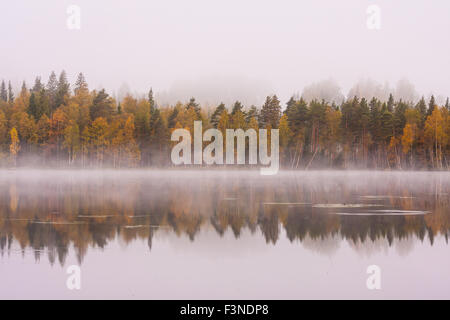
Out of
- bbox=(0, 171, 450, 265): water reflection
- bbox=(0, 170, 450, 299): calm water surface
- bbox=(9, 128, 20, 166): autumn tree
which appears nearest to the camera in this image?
bbox=(0, 170, 450, 299): calm water surface

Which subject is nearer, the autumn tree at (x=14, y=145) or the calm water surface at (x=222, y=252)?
the calm water surface at (x=222, y=252)

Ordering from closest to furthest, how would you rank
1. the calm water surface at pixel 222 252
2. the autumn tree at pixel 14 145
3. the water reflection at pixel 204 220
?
the calm water surface at pixel 222 252 → the water reflection at pixel 204 220 → the autumn tree at pixel 14 145

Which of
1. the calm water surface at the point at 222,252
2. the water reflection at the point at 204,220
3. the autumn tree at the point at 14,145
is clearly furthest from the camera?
the autumn tree at the point at 14,145

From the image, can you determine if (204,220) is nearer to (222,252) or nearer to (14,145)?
(222,252)

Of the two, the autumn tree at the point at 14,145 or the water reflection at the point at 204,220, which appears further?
the autumn tree at the point at 14,145

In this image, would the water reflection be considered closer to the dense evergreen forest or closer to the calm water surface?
the calm water surface

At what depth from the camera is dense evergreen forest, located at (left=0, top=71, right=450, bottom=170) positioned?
109m

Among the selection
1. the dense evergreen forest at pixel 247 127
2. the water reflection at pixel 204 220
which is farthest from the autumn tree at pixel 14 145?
the water reflection at pixel 204 220

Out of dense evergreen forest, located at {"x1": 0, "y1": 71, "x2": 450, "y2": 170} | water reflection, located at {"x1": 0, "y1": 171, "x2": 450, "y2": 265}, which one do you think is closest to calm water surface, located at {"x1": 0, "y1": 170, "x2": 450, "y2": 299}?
water reflection, located at {"x1": 0, "y1": 171, "x2": 450, "y2": 265}

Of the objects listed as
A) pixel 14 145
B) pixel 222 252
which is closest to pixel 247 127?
pixel 14 145

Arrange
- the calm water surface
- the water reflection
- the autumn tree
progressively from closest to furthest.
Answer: the calm water surface
the water reflection
the autumn tree

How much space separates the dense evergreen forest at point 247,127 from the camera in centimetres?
10944

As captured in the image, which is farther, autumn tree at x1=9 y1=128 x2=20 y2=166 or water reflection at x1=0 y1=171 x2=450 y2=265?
autumn tree at x1=9 y1=128 x2=20 y2=166

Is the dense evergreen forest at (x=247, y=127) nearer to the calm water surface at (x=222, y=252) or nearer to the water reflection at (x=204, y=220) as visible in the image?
the water reflection at (x=204, y=220)
